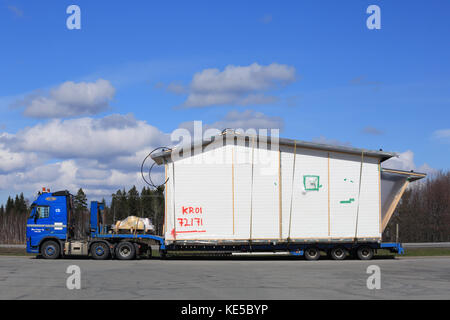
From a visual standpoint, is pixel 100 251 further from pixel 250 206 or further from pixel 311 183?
pixel 311 183

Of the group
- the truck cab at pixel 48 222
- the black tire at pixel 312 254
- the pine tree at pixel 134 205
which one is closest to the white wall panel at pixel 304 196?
the black tire at pixel 312 254

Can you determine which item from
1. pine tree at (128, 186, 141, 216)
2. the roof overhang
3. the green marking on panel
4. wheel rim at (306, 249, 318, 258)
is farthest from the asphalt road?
the roof overhang

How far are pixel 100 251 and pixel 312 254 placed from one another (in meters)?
10.9

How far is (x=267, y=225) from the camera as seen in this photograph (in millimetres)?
24562

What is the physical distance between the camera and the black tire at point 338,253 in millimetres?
25375

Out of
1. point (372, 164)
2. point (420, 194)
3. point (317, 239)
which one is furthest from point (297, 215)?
point (420, 194)

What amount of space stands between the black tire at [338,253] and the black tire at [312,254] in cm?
89

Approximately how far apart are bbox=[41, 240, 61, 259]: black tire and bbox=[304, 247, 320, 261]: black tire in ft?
42.2

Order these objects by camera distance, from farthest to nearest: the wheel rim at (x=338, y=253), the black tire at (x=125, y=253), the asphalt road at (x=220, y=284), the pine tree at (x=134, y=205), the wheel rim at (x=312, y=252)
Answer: the pine tree at (x=134, y=205) < the wheel rim at (x=338, y=253) < the wheel rim at (x=312, y=252) < the black tire at (x=125, y=253) < the asphalt road at (x=220, y=284)

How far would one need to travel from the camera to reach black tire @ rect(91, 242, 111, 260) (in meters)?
25.0

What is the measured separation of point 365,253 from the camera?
25.6 meters

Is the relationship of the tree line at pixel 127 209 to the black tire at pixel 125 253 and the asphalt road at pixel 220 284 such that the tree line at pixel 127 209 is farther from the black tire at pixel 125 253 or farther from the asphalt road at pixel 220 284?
the asphalt road at pixel 220 284
